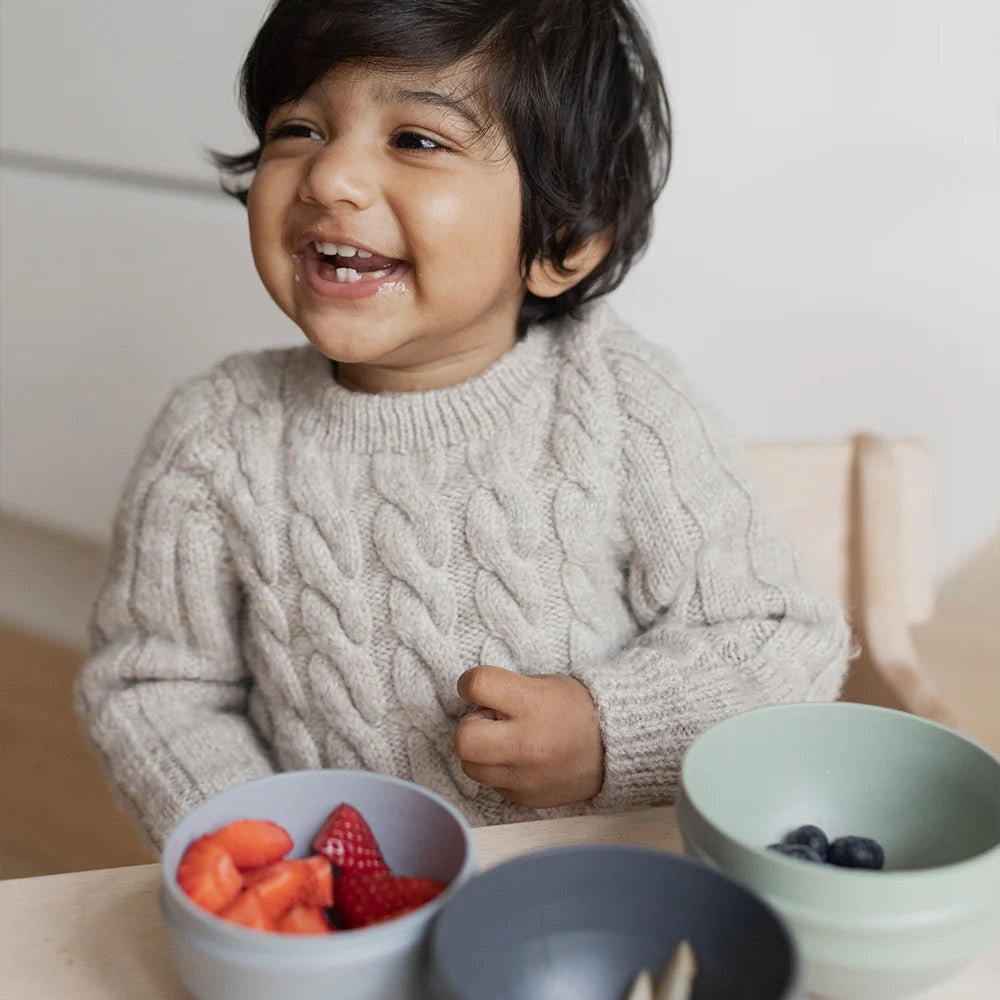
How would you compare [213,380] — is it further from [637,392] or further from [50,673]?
[50,673]

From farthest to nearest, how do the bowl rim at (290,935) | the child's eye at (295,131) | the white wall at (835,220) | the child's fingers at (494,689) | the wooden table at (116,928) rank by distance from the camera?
the white wall at (835,220) < the child's eye at (295,131) < the child's fingers at (494,689) < the wooden table at (116,928) < the bowl rim at (290,935)

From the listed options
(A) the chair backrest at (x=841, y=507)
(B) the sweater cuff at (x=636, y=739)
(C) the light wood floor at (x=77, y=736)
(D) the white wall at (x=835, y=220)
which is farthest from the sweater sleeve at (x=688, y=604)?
(C) the light wood floor at (x=77, y=736)

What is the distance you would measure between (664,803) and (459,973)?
392 mm

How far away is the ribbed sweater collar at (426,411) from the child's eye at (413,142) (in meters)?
0.18

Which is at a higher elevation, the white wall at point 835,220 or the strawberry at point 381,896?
the white wall at point 835,220

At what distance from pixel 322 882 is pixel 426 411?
45 cm

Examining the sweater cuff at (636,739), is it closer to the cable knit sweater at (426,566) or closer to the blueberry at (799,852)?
the cable knit sweater at (426,566)

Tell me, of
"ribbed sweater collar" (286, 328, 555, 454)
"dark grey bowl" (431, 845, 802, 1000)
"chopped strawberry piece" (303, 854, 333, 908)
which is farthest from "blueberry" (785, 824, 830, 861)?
"ribbed sweater collar" (286, 328, 555, 454)

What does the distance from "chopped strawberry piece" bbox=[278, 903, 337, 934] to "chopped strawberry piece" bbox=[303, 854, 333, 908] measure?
0.05 feet

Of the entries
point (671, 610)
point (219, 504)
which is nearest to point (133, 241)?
point (219, 504)

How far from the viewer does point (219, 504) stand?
1.00 m

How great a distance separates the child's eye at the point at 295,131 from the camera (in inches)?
35.6

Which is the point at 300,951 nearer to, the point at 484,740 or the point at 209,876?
the point at 209,876

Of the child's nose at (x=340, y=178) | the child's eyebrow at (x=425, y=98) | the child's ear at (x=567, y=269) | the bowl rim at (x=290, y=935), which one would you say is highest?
the child's eyebrow at (x=425, y=98)
